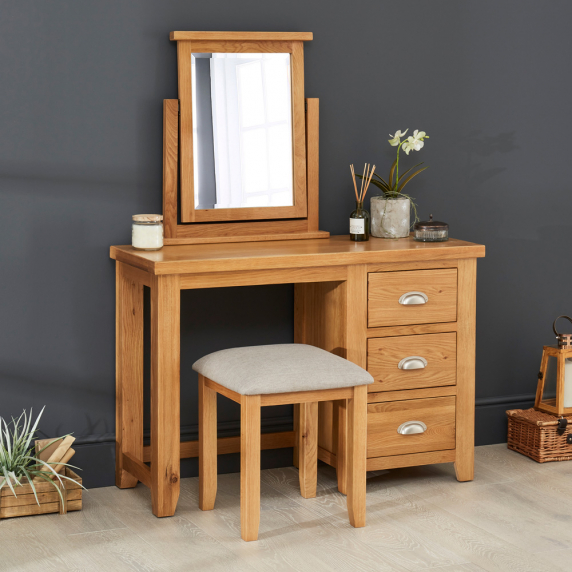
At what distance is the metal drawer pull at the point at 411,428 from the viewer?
282cm

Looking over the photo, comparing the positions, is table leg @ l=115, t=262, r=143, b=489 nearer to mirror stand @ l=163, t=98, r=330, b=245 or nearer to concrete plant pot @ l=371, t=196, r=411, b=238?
mirror stand @ l=163, t=98, r=330, b=245

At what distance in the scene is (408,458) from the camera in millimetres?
2854

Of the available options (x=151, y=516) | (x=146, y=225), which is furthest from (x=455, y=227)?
(x=151, y=516)

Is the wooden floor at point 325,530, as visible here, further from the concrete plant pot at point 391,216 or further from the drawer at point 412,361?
the concrete plant pot at point 391,216

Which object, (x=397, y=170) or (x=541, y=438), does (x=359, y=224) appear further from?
(x=541, y=438)

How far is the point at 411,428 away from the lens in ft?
9.30

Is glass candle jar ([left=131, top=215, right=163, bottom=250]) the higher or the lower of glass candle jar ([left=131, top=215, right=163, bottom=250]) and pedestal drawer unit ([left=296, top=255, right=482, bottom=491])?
the higher

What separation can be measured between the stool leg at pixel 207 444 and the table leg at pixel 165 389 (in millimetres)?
87

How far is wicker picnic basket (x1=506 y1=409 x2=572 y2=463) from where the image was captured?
3.12 metres

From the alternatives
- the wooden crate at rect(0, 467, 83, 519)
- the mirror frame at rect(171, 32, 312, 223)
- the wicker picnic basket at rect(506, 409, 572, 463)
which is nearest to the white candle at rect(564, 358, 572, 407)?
the wicker picnic basket at rect(506, 409, 572, 463)

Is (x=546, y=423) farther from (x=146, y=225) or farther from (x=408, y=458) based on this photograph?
(x=146, y=225)

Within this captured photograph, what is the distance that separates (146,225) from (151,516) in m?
0.89

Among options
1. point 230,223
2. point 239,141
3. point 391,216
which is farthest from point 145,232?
point 391,216

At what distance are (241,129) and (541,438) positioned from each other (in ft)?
5.04
